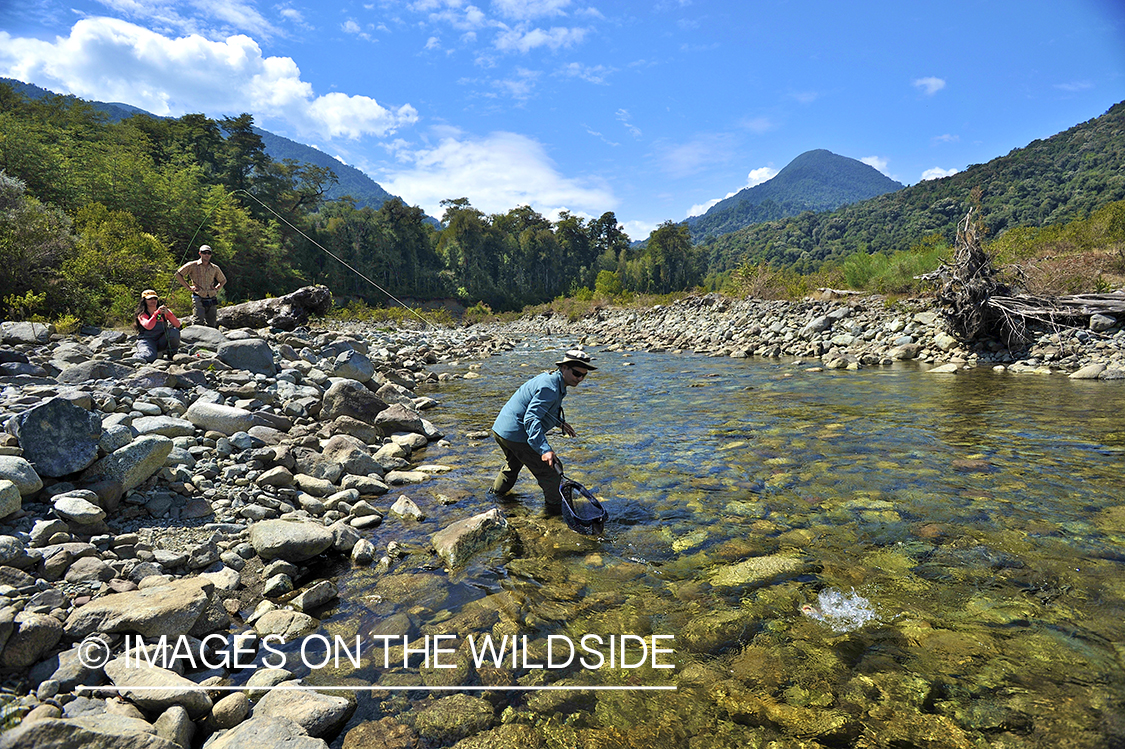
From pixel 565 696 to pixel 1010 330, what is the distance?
56.2ft

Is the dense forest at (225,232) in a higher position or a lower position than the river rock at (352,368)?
higher

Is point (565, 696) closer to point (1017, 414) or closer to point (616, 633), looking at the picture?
point (616, 633)

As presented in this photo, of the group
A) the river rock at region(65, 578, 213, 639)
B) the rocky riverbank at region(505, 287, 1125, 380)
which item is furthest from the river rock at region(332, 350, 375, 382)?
the rocky riverbank at region(505, 287, 1125, 380)

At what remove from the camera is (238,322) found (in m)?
15.1

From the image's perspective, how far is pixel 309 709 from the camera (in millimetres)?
2691

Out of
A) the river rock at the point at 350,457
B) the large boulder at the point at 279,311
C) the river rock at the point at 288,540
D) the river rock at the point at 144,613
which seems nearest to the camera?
the river rock at the point at 144,613

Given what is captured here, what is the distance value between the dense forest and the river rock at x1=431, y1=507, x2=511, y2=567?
1176 centimetres

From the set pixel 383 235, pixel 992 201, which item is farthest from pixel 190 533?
pixel 992 201

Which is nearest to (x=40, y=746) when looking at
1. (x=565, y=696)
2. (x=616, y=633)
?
(x=565, y=696)

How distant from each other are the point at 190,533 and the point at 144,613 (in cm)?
159

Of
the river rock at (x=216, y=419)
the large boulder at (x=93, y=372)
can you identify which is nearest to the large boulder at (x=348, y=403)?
the river rock at (x=216, y=419)

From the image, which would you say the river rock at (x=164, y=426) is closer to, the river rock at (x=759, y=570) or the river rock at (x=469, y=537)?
the river rock at (x=469, y=537)

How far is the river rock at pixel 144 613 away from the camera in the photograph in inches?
117

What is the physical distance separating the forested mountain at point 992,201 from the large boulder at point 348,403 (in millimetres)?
55697
